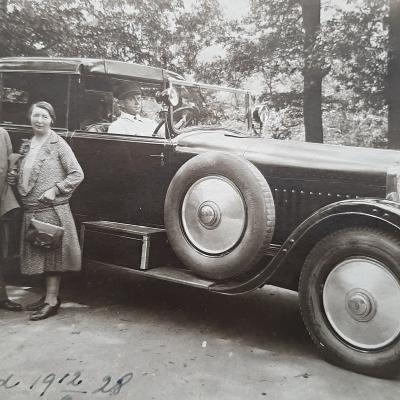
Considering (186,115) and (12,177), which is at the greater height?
(186,115)

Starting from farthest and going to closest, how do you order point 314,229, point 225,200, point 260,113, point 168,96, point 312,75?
1. point 312,75
2. point 260,113
3. point 168,96
4. point 225,200
5. point 314,229

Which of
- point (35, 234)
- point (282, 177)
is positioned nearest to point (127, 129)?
point (35, 234)

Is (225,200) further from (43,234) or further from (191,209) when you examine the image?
(43,234)

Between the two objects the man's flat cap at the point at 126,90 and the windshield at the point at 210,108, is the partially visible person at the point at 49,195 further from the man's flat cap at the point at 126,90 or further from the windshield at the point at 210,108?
the windshield at the point at 210,108

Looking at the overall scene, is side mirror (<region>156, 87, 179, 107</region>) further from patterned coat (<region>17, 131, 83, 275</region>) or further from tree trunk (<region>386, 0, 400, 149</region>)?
tree trunk (<region>386, 0, 400, 149</region>)

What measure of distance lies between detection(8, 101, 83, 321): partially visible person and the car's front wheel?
187 cm

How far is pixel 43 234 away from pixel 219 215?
1.37 metres

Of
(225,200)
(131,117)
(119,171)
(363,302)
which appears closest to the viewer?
(363,302)

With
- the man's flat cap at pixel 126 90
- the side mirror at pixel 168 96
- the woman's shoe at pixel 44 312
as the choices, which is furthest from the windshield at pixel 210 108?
the woman's shoe at pixel 44 312

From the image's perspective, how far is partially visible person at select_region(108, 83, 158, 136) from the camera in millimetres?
3900

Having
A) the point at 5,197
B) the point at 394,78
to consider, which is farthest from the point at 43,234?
the point at 394,78

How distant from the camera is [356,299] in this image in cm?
262

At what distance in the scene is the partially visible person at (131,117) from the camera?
154 inches

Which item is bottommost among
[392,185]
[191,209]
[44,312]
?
[44,312]
